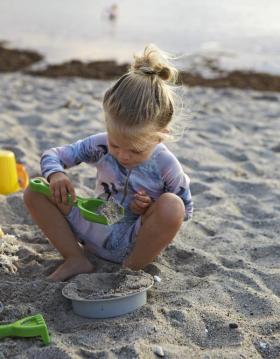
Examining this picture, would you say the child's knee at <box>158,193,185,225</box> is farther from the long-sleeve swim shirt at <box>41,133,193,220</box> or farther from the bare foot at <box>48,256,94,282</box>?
the bare foot at <box>48,256,94,282</box>

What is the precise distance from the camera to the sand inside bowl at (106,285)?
6.55 ft

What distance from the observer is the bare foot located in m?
2.27

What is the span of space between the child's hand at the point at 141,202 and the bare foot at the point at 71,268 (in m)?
0.29

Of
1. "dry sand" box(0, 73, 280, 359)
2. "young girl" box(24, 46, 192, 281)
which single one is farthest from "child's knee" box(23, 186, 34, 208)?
"dry sand" box(0, 73, 280, 359)

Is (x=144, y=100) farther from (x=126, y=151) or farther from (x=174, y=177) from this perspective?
(x=174, y=177)

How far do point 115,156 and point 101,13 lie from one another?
12.3 m

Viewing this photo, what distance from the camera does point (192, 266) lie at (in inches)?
96.9

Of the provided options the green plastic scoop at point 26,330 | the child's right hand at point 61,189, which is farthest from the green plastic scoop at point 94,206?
the green plastic scoop at point 26,330

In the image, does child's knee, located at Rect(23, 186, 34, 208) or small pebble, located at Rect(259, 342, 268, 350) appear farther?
child's knee, located at Rect(23, 186, 34, 208)

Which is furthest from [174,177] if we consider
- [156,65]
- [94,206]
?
[156,65]

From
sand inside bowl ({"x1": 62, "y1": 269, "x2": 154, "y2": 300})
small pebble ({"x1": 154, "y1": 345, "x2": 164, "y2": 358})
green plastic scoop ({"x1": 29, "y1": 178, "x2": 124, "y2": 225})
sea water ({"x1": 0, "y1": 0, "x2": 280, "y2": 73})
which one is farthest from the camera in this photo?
sea water ({"x1": 0, "y1": 0, "x2": 280, "y2": 73})

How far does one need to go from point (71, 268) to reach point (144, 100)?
720 millimetres

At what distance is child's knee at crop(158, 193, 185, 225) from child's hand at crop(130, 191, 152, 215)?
79 millimetres

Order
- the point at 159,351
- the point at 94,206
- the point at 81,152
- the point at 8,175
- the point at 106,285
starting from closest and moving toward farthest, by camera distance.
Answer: the point at 159,351
the point at 106,285
the point at 94,206
the point at 81,152
the point at 8,175
